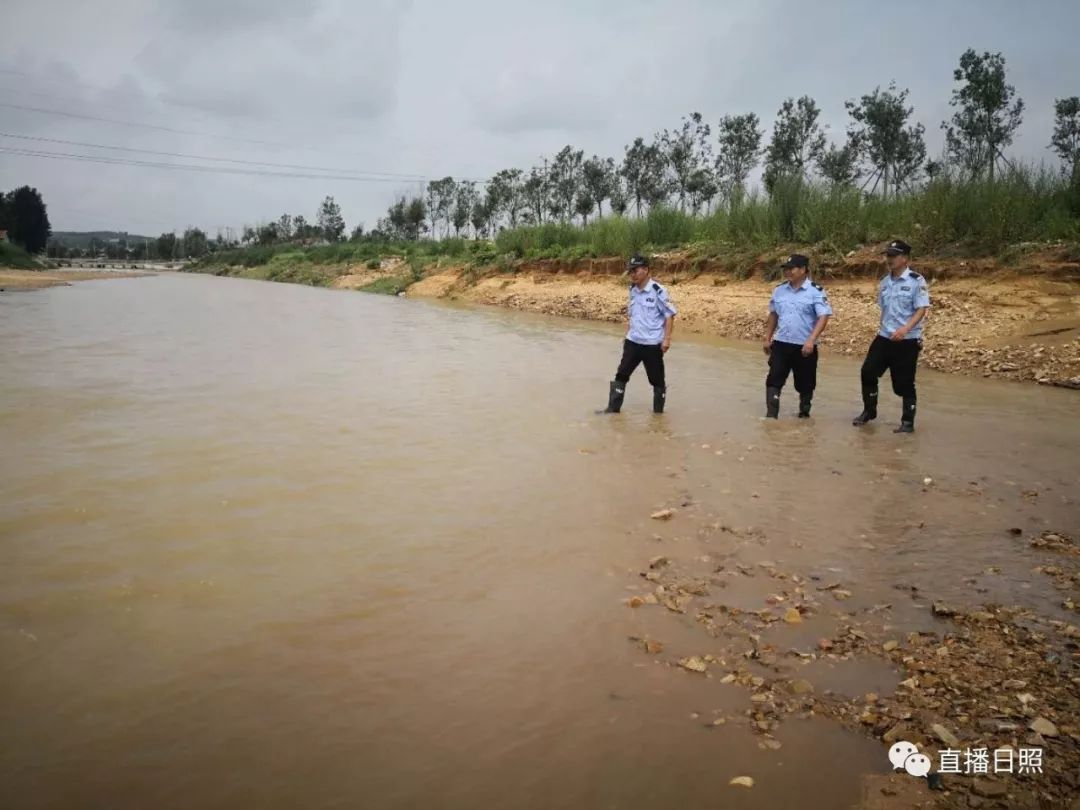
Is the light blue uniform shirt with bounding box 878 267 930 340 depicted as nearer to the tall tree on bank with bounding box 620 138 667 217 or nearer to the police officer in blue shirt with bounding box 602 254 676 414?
the police officer in blue shirt with bounding box 602 254 676 414

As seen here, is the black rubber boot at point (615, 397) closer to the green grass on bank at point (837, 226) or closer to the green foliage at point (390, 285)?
the green grass on bank at point (837, 226)

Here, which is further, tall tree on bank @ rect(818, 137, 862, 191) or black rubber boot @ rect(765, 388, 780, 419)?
tall tree on bank @ rect(818, 137, 862, 191)

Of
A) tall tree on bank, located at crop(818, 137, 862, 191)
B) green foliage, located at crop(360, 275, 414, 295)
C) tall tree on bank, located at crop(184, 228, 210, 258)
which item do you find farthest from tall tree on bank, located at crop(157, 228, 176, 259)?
tall tree on bank, located at crop(818, 137, 862, 191)

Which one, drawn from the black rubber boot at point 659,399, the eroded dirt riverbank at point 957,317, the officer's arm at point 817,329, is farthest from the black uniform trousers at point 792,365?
the eroded dirt riverbank at point 957,317

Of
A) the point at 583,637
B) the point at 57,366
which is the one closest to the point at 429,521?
the point at 583,637

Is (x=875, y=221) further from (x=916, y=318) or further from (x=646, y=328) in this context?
(x=646, y=328)

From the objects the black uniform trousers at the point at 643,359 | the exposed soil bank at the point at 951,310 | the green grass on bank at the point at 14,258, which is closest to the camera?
the black uniform trousers at the point at 643,359

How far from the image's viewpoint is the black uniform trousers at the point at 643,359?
764 centimetres

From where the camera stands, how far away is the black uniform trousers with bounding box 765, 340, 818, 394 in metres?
7.51

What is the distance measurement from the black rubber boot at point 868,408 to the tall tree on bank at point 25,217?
6702 cm

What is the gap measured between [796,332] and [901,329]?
38.9 inches

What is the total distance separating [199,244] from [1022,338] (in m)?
113

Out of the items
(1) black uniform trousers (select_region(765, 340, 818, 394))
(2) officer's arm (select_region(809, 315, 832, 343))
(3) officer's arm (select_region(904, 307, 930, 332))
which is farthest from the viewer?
(1) black uniform trousers (select_region(765, 340, 818, 394))

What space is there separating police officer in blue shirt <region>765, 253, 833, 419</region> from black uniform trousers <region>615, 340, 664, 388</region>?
3.76 ft
